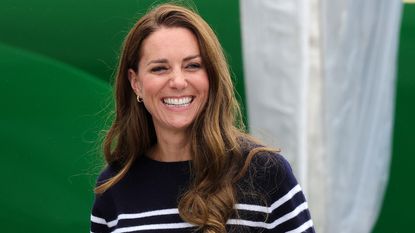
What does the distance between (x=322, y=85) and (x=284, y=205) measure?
1.04 metres

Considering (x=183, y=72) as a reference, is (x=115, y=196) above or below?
below

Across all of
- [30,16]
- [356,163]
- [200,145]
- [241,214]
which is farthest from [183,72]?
[30,16]

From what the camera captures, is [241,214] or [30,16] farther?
[30,16]

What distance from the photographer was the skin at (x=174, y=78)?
1508 mm

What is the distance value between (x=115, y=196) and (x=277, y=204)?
0.34 meters

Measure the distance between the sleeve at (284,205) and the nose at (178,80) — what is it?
23 cm

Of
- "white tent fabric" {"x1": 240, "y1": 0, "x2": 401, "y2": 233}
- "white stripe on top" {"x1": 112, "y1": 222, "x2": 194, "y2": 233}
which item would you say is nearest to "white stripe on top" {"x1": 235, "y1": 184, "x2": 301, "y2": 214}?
"white stripe on top" {"x1": 112, "y1": 222, "x2": 194, "y2": 233}

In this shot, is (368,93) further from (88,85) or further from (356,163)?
(88,85)

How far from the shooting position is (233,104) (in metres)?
1.63

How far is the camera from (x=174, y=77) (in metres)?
1.50

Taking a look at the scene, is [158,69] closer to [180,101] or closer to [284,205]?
[180,101]

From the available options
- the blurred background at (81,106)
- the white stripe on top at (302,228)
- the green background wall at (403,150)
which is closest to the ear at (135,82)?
the white stripe on top at (302,228)

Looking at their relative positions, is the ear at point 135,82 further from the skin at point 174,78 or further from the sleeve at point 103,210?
Answer: the sleeve at point 103,210

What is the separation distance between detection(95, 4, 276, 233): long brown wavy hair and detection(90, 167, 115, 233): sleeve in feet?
0.07
